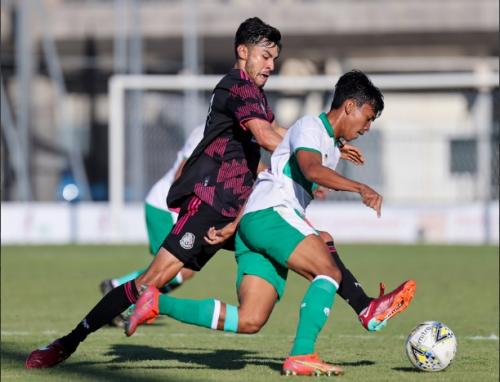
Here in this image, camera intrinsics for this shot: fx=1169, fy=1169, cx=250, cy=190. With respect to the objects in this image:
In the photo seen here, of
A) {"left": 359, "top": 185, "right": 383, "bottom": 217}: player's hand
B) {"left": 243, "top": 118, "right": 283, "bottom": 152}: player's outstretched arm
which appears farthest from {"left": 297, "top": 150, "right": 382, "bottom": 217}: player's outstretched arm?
{"left": 243, "top": 118, "right": 283, "bottom": 152}: player's outstretched arm

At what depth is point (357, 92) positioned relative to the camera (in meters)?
6.52

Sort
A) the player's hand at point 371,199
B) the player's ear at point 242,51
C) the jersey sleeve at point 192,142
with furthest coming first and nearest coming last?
the jersey sleeve at point 192,142 → the player's ear at point 242,51 → the player's hand at point 371,199

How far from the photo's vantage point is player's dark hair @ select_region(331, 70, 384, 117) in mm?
6523

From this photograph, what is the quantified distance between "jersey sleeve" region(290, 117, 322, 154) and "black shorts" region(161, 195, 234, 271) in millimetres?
725

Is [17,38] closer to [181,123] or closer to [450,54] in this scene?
[181,123]

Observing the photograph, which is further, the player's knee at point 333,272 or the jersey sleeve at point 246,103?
the jersey sleeve at point 246,103

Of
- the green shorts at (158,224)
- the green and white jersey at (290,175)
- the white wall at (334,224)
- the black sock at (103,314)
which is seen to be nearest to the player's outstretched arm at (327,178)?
the green and white jersey at (290,175)

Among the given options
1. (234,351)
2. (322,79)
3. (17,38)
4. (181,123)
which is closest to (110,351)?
(234,351)

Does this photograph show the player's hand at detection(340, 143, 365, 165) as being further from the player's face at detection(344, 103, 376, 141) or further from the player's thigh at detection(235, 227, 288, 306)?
the player's thigh at detection(235, 227, 288, 306)

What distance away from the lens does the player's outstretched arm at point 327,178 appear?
6035mm

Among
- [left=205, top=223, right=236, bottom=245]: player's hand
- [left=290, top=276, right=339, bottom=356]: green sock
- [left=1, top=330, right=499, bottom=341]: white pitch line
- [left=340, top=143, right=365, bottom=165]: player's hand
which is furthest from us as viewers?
[left=1, top=330, right=499, bottom=341]: white pitch line

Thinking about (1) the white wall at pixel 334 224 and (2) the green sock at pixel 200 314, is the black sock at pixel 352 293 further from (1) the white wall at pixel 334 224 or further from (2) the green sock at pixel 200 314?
(1) the white wall at pixel 334 224

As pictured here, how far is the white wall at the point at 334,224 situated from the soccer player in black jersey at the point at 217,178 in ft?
46.1

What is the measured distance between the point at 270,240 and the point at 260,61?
1218mm
